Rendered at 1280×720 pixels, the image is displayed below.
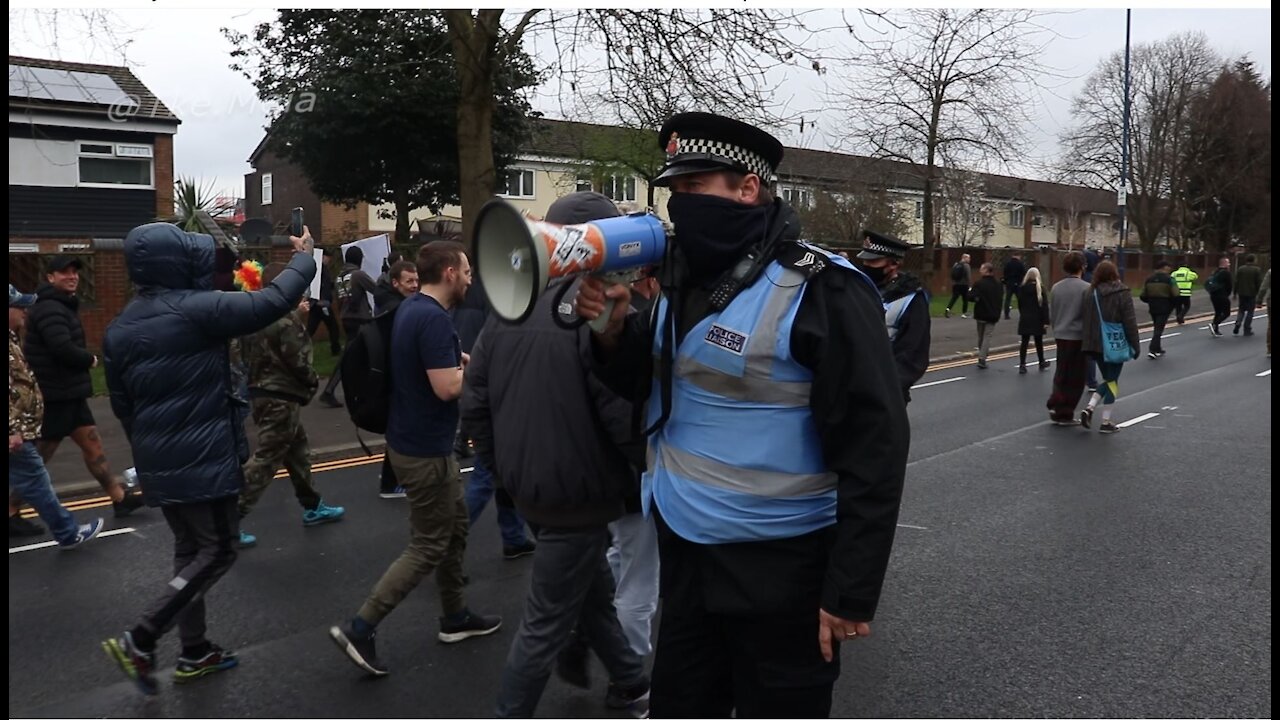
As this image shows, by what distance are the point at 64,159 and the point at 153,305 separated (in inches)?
1043

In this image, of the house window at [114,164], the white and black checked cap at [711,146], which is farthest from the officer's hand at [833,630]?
the house window at [114,164]

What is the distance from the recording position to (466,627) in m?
4.56

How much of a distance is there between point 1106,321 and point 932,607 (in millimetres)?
6175

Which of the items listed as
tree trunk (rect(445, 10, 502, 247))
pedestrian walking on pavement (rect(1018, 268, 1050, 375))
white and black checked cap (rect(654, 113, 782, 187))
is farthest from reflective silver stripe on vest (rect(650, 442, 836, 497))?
pedestrian walking on pavement (rect(1018, 268, 1050, 375))

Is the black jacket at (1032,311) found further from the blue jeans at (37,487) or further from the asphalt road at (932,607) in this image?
the blue jeans at (37,487)

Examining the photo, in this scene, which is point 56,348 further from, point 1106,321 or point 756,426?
point 1106,321

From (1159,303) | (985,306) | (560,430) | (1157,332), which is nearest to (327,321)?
(985,306)

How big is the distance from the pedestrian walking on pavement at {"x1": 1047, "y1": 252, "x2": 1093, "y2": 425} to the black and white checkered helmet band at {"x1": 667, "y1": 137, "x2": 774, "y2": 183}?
8.76 m

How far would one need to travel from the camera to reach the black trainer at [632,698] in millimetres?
3846

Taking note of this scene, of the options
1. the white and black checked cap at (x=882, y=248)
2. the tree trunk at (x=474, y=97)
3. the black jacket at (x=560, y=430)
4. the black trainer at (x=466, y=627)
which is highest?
the tree trunk at (x=474, y=97)

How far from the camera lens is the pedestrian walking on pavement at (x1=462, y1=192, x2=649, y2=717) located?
11.1 feet

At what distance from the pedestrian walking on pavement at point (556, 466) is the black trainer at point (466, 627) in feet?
3.72

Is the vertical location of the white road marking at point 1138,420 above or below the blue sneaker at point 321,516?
above

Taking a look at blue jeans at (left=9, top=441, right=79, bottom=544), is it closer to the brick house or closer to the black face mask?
the black face mask
